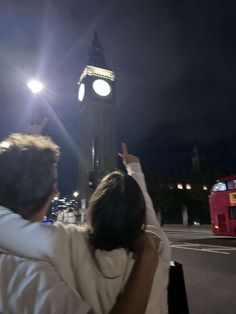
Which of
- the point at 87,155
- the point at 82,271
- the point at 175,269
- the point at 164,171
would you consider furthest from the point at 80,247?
the point at 87,155

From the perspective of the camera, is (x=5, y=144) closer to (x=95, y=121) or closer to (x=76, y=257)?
(x=76, y=257)

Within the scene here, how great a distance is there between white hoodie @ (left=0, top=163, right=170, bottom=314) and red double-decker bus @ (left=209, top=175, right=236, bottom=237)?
15.9 metres

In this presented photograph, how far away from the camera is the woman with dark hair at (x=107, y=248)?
140 centimetres

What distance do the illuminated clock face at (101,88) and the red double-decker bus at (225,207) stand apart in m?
82.0

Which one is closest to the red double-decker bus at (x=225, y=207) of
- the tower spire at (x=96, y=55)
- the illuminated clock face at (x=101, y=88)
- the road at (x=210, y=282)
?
the road at (x=210, y=282)

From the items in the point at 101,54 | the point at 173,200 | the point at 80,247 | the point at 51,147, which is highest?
the point at 101,54

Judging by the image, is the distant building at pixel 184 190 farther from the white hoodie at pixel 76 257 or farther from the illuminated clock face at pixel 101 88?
the illuminated clock face at pixel 101 88

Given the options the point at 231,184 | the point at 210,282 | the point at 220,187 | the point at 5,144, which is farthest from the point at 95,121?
the point at 5,144

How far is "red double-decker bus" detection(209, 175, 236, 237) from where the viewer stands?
1627 centimetres

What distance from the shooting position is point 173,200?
4894 centimetres

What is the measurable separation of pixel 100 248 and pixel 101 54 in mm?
118981

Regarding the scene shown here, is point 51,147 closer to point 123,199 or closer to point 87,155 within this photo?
point 123,199

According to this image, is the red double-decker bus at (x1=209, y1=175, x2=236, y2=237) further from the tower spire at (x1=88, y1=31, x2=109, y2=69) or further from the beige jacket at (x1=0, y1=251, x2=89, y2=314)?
the tower spire at (x1=88, y1=31, x2=109, y2=69)

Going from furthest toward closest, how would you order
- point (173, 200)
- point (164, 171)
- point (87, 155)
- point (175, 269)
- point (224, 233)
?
point (87, 155) < point (164, 171) < point (173, 200) < point (224, 233) < point (175, 269)
